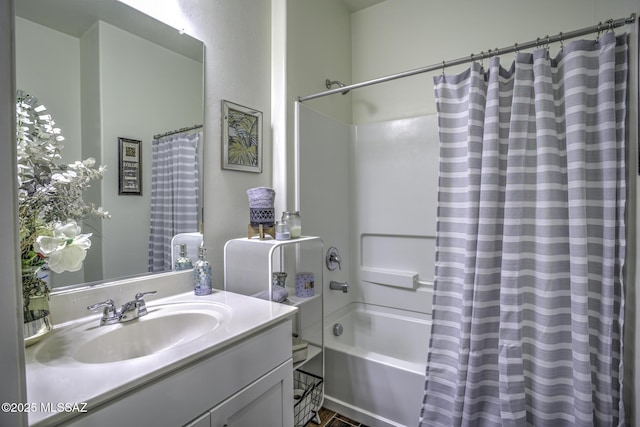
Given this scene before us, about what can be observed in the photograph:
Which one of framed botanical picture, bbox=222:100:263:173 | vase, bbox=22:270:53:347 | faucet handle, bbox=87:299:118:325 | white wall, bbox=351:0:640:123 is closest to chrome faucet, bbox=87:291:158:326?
faucet handle, bbox=87:299:118:325

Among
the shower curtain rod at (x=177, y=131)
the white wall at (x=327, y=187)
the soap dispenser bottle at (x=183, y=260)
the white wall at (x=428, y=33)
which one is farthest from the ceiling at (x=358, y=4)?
the soap dispenser bottle at (x=183, y=260)

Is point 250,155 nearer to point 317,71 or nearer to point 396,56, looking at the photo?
point 317,71

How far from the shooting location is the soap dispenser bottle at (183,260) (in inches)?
52.9

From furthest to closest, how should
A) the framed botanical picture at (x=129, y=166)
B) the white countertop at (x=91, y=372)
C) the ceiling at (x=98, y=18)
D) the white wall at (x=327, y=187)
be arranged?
1. the white wall at (x=327, y=187)
2. the framed botanical picture at (x=129, y=166)
3. the ceiling at (x=98, y=18)
4. the white countertop at (x=91, y=372)

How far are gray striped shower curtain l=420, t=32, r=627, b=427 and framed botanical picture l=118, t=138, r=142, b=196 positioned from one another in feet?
4.34

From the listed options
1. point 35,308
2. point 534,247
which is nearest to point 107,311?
point 35,308

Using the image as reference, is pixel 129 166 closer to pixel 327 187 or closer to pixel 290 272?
pixel 290 272

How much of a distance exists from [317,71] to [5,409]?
2.13m

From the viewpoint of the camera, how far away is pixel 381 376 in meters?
1.58

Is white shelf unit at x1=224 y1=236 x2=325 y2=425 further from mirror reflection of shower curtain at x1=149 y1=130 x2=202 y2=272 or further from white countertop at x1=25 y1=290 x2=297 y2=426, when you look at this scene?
white countertop at x1=25 y1=290 x2=297 y2=426

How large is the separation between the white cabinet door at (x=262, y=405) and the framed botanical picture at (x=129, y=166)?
84 cm

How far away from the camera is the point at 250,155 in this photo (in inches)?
65.7

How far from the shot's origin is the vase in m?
0.81

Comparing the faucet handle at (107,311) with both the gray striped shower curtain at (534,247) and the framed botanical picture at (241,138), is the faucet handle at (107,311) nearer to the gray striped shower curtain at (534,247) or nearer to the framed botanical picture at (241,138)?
the framed botanical picture at (241,138)
